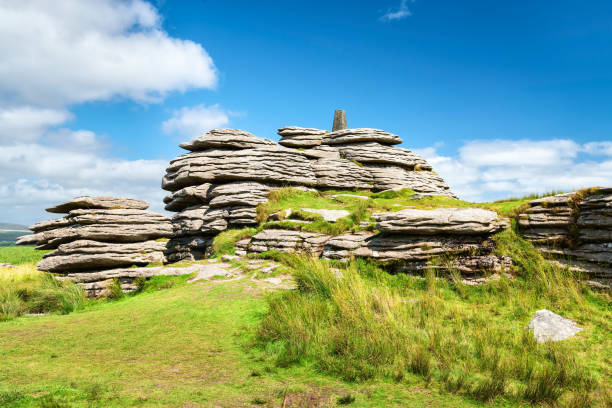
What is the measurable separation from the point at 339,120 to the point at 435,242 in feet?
67.8

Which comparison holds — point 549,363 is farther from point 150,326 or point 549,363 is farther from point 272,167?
point 272,167

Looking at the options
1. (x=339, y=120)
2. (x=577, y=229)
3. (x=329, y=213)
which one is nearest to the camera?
(x=577, y=229)

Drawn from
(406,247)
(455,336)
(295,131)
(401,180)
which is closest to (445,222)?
(406,247)

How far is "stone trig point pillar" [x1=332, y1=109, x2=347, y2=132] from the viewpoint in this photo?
30.2 m

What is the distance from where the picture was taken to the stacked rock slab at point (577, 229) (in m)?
10.1

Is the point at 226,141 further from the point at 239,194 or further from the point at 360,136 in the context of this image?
the point at 360,136

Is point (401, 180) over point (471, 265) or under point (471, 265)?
over

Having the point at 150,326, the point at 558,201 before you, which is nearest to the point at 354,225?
the point at 558,201

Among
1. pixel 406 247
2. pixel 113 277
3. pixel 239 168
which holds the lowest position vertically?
pixel 113 277

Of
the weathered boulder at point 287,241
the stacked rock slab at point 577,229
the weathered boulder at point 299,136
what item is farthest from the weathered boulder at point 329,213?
the weathered boulder at point 299,136

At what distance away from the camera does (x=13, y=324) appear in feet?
32.3

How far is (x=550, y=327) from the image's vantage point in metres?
7.86

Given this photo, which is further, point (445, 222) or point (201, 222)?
point (201, 222)

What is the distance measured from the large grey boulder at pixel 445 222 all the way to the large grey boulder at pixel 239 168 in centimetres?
1086
